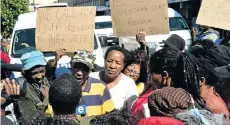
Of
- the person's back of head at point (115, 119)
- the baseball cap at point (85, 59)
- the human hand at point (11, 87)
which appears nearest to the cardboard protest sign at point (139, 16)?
the baseball cap at point (85, 59)

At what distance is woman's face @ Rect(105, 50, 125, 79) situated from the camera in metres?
4.87

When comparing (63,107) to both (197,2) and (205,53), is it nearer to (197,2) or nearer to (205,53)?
(205,53)

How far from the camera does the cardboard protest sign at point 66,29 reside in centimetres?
567

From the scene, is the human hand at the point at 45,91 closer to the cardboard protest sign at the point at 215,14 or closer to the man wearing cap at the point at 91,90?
the man wearing cap at the point at 91,90

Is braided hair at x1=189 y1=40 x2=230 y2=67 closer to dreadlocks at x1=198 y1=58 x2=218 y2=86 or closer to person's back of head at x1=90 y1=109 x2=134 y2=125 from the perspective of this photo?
dreadlocks at x1=198 y1=58 x2=218 y2=86

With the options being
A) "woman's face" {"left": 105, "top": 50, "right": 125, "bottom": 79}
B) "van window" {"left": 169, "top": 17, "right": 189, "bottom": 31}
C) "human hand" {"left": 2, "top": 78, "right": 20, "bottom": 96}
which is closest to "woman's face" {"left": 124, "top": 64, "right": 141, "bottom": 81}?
"woman's face" {"left": 105, "top": 50, "right": 125, "bottom": 79}

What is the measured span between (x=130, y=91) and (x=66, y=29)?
1.29 m

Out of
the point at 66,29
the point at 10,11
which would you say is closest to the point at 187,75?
the point at 66,29

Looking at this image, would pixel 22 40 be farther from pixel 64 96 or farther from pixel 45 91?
pixel 64 96

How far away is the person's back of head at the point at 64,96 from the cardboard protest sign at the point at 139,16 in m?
2.84

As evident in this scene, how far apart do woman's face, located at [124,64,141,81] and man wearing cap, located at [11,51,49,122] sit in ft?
3.78

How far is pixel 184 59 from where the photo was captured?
3.61 metres

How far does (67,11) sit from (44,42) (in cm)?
41

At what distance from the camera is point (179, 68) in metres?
3.62
